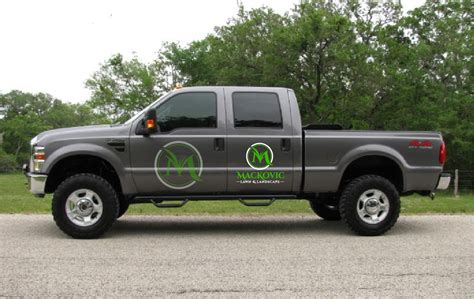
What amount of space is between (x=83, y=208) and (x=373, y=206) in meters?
3.97

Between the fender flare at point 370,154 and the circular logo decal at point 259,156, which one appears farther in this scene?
the fender flare at point 370,154

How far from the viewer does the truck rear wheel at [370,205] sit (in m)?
7.69

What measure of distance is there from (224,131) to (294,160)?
3.45 feet

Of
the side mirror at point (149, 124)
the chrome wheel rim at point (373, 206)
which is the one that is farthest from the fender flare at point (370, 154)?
the side mirror at point (149, 124)

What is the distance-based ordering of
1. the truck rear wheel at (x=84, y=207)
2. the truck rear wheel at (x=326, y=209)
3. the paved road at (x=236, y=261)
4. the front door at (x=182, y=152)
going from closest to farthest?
1. the paved road at (x=236, y=261)
2. the truck rear wheel at (x=84, y=207)
3. the front door at (x=182, y=152)
4. the truck rear wheel at (x=326, y=209)

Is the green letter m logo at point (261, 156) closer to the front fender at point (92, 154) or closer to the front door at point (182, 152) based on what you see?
the front door at point (182, 152)

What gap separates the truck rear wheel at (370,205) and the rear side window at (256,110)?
138 centimetres

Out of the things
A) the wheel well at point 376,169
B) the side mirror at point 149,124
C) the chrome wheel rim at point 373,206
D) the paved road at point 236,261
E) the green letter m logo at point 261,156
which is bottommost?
the paved road at point 236,261

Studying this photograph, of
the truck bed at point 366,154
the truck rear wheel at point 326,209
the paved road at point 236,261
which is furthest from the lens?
the truck rear wheel at point 326,209

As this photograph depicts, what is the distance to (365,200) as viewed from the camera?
7758 mm

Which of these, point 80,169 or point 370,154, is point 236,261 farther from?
point 80,169

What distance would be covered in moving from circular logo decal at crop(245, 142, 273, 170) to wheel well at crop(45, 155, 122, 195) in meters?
1.88

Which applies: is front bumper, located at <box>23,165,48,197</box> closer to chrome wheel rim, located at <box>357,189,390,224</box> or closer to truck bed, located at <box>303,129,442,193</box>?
truck bed, located at <box>303,129,442,193</box>

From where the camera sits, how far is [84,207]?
735cm
